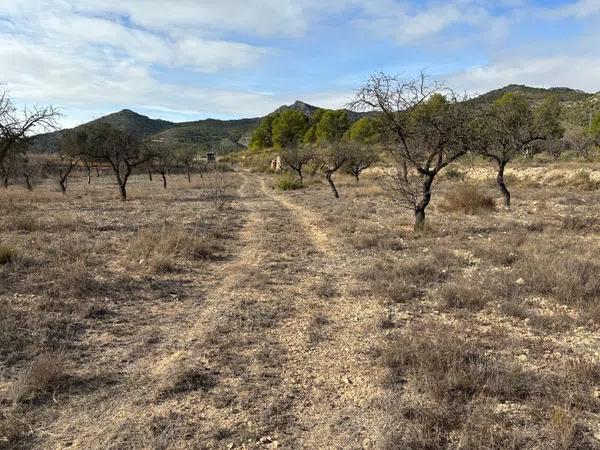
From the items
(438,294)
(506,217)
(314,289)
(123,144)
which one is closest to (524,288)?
(438,294)

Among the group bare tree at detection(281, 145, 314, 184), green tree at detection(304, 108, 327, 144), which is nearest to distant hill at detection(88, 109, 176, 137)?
green tree at detection(304, 108, 327, 144)

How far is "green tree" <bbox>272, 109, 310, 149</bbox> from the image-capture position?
277 feet

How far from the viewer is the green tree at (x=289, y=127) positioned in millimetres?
84500

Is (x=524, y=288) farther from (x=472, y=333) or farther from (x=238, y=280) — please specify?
(x=238, y=280)

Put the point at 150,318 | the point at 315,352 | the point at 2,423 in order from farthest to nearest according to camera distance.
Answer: the point at 150,318 < the point at 315,352 < the point at 2,423

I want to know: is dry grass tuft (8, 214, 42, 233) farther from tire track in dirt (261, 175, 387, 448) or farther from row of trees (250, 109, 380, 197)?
row of trees (250, 109, 380, 197)

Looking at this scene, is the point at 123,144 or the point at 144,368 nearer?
the point at 144,368

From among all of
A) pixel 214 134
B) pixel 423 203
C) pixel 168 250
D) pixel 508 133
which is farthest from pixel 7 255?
pixel 214 134

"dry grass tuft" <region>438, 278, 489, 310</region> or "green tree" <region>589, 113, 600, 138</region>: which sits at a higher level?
"green tree" <region>589, 113, 600, 138</region>

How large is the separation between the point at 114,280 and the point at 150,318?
2409 millimetres

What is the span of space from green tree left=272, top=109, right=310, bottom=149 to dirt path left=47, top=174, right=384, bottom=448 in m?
76.6

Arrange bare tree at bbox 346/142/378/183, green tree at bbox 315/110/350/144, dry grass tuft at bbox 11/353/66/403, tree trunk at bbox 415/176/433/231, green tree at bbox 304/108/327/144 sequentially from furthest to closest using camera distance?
green tree at bbox 304/108/327/144
green tree at bbox 315/110/350/144
bare tree at bbox 346/142/378/183
tree trunk at bbox 415/176/433/231
dry grass tuft at bbox 11/353/66/403

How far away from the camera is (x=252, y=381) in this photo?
527 centimetres

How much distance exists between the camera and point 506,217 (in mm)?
17969
